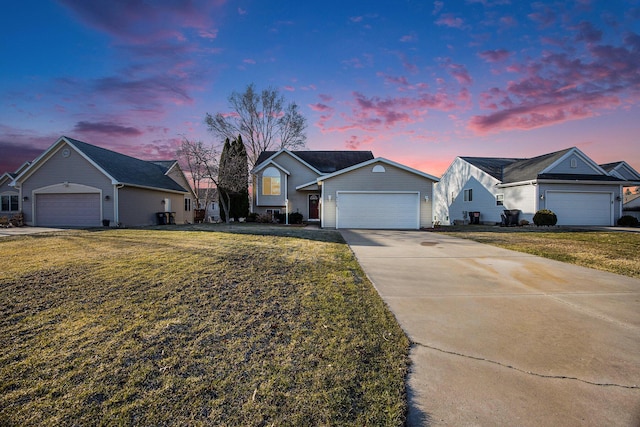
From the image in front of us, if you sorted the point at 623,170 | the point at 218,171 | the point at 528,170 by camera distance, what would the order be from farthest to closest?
the point at 218,171 < the point at 623,170 < the point at 528,170

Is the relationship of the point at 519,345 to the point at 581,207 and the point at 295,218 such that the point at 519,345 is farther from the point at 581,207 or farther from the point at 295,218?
the point at 581,207

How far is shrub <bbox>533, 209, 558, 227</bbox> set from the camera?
16.5 metres

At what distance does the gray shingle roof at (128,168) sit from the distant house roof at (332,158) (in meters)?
7.88

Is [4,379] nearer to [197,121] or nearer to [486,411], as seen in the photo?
[486,411]

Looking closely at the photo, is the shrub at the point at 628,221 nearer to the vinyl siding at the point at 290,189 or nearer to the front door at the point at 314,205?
the front door at the point at 314,205

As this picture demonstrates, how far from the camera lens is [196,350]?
8.54ft

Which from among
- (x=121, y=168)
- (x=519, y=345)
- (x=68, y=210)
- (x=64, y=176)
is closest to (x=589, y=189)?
(x=519, y=345)

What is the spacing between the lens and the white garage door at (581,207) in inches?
704

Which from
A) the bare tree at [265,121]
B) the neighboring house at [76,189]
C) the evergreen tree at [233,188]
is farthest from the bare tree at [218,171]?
the bare tree at [265,121]

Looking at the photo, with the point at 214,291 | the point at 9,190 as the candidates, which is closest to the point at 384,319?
the point at 214,291

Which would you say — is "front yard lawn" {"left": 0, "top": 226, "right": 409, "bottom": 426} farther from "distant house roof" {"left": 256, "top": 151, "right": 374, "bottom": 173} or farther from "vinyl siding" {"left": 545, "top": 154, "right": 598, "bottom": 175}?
"vinyl siding" {"left": 545, "top": 154, "right": 598, "bottom": 175}

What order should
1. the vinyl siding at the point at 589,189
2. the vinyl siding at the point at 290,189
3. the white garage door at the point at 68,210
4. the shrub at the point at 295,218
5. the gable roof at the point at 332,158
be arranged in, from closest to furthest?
the white garage door at the point at 68,210 < the vinyl siding at the point at 589,189 < the shrub at the point at 295,218 < the vinyl siding at the point at 290,189 < the gable roof at the point at 332,158

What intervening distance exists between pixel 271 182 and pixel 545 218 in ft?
60.2

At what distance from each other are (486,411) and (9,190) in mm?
31157
